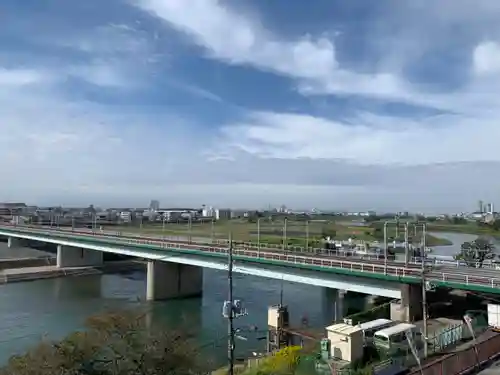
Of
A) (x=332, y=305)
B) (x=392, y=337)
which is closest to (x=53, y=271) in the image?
(x=332, y=305)

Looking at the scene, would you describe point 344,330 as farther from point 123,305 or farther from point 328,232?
point 328,232

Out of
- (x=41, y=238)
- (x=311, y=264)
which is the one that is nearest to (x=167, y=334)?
(x=311, y=264)

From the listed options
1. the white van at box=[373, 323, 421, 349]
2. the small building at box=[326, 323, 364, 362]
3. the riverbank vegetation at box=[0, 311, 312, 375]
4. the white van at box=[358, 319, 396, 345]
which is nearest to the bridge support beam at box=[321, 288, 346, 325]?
the white van at box=[358, 319, 396, 345]

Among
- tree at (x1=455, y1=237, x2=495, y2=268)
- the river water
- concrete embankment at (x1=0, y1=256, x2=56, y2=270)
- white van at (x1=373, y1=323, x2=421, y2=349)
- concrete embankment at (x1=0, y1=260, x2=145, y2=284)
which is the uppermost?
tree at (x1=455, y1=237, x2=495, y2=268)

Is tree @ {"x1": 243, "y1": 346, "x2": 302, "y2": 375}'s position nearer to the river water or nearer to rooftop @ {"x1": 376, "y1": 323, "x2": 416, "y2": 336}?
rooftop @ {"x1": 376, "y1": 323, "x2": 416, "y2": 336}

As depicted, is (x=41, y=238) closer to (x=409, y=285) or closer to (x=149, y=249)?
(x=149, y=249)

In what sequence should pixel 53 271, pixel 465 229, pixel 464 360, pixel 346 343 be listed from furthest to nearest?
pixel 465 229 → pixel 53 271 → pixel 346 343 → pixel 464 360
